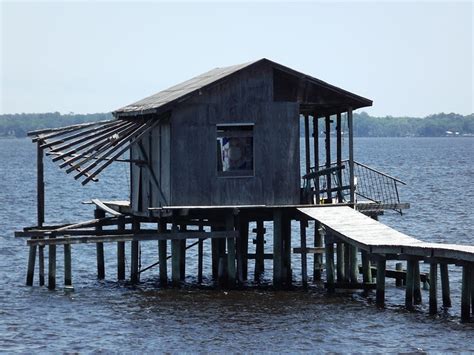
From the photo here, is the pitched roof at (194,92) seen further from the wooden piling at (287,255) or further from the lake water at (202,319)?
the lake water at (202,319)

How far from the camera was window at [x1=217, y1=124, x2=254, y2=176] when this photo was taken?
33469 millimetres

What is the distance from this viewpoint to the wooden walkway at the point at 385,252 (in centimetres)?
2803

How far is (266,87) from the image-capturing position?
33594 mm

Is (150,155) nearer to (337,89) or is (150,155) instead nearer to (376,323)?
(337,89)

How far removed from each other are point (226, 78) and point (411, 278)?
7621mm

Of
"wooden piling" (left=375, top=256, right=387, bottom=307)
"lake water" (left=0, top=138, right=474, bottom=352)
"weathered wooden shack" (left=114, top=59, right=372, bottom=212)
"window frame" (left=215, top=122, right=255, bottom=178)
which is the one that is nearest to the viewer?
"lake water" (left=0, top=138, right=474, bottom=352)

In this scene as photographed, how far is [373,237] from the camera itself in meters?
30.5

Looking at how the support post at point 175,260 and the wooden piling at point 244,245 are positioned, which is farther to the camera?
the wooden piling at point 244,245

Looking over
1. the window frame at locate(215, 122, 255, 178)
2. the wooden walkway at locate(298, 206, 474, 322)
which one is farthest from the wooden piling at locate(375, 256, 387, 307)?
the window frame at locate(215, 122, 255, 178)

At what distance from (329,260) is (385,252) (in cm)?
346

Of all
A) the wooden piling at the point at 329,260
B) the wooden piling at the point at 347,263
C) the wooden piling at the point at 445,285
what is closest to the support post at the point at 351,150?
the wooden piling at the point at 347,263

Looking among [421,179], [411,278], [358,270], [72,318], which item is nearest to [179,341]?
[72,318]

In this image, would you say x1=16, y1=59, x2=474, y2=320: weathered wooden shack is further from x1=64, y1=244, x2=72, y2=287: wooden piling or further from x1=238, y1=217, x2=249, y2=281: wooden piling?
x1=238, y1=217, x2=249, y2=281: wooden piling

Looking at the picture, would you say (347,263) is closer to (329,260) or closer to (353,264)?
(353,264)
